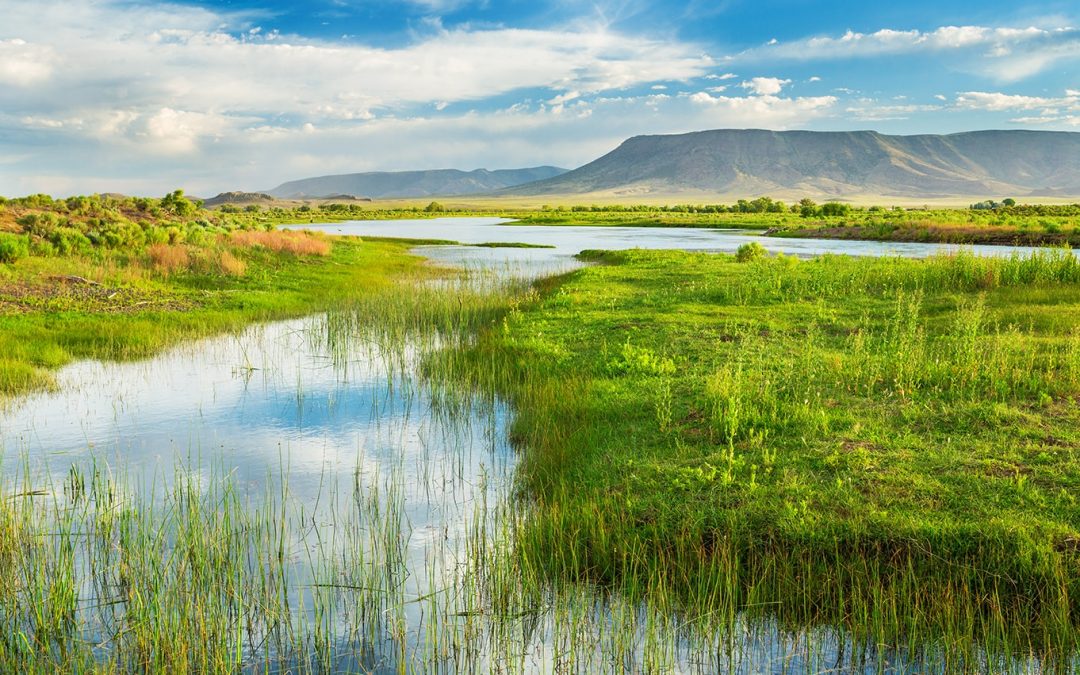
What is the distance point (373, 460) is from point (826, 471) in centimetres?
606

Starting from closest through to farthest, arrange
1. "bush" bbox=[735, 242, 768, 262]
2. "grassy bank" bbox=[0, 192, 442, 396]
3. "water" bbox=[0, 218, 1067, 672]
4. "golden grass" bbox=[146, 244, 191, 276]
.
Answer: "water" bbox=[0, 218, 1067, 672]
"grassy bank" bbox=[0, 192, 442, 396]
"golden grass" bbox=[146, 244, 191, 276]
"bush" bbox=[735, 242, 768, 262]

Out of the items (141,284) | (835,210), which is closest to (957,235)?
(835,210)

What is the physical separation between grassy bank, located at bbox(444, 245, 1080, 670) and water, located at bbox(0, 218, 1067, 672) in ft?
1.71

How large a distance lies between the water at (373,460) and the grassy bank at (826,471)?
1.71 feet

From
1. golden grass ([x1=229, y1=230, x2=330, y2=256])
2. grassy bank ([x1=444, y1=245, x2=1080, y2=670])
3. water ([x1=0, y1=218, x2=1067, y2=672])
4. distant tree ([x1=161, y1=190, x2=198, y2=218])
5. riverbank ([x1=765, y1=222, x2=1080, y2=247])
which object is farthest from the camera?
distant tree ([x1=161, y1=190, x2=198, y2=218])

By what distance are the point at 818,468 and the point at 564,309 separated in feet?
43.9

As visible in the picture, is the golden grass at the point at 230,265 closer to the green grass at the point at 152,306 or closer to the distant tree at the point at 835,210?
the green grass at the point at 152,306

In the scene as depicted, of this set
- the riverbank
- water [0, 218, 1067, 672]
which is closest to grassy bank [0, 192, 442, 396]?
water [0, 218, 1067, 672]

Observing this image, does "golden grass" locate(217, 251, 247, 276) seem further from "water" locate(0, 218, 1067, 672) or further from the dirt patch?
"water" locate(0, 218, 1067, 672)

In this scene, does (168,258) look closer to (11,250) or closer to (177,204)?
(11,250)

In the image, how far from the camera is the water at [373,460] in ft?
19.8

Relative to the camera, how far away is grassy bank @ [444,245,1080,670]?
6574 mm

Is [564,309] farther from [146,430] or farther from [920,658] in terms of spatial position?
[920,658]

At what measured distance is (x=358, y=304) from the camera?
990 inches
